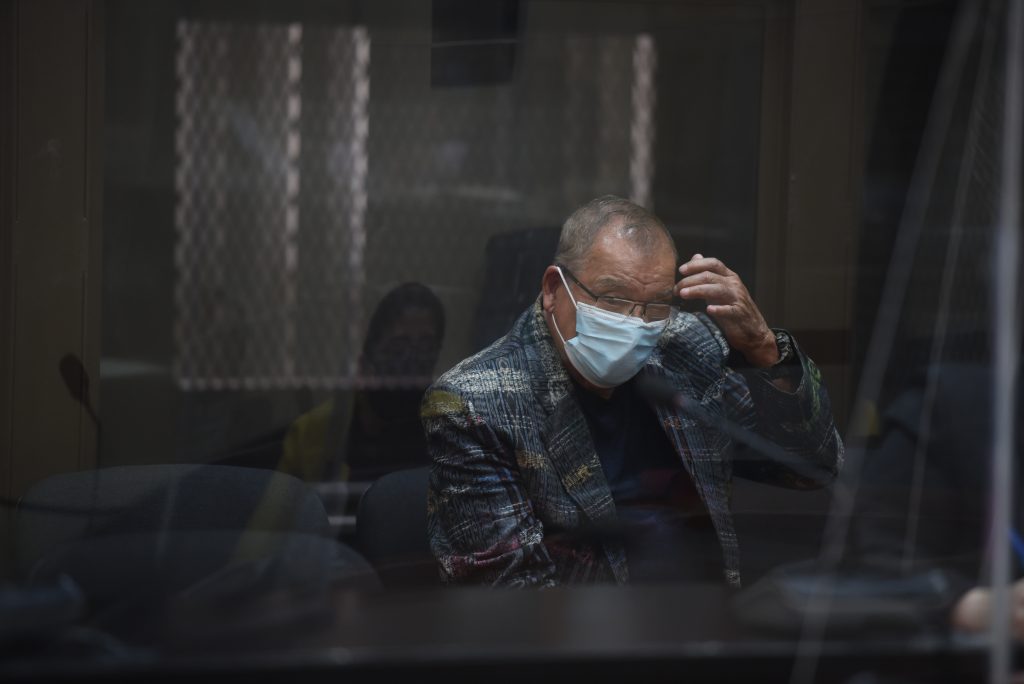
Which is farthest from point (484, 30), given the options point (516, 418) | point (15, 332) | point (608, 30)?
point (15, 332)

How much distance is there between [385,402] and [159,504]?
0.68m

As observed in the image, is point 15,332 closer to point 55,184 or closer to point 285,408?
point 55,184

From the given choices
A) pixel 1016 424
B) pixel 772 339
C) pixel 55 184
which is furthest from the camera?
pixel 55 184

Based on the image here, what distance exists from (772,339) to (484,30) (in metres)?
0.97

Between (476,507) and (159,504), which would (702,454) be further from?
(159,504)

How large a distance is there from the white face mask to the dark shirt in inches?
3.6

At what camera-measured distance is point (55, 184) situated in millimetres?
2350

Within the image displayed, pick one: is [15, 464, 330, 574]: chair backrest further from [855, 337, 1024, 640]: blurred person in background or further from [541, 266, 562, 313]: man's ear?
[855, 337, 1024, 640]: blurred person in background

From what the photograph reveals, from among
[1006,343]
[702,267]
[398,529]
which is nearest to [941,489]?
[1006,343]

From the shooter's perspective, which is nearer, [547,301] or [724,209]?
[547,301]

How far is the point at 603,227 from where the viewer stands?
221 centimetres

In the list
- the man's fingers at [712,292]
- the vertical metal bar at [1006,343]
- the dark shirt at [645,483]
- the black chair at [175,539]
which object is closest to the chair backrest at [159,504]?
the black chair at [175,539]

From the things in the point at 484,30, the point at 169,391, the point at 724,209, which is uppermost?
the point at 484,30

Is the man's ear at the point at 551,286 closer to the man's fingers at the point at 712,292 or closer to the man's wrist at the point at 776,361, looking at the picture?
the man's fingers at the point at 712,292
